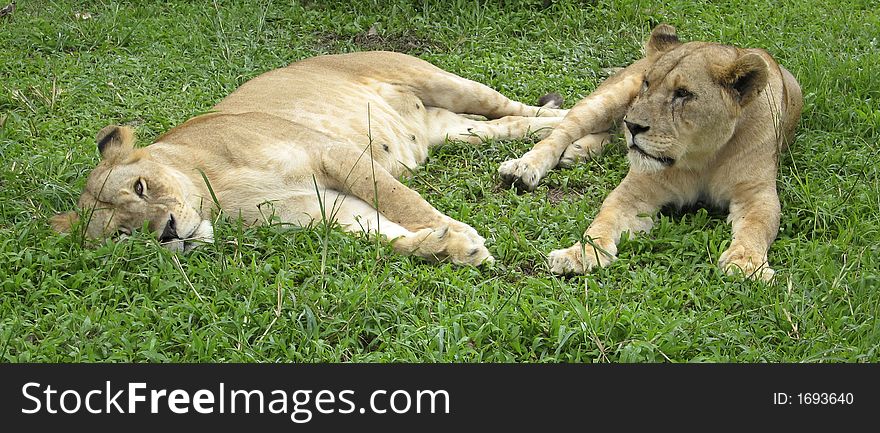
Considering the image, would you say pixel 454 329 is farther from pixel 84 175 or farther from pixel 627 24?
pixel 627 24

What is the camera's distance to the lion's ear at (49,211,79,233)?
156 inches

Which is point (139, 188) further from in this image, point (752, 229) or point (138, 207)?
point (752, 229)

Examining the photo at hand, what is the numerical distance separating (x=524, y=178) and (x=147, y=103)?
7.45ft

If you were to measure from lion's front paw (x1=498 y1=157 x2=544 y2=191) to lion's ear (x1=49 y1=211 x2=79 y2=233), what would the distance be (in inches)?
73.5

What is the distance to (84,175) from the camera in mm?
4676

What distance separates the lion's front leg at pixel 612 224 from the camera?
3881 mm

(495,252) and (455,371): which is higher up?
(455,371)

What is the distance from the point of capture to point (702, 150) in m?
4.26

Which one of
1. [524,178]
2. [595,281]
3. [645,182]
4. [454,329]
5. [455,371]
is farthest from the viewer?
[524,178]

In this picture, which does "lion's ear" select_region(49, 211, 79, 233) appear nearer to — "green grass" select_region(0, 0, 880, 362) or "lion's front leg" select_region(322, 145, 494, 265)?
"green grass" select_region(0, 0, 880, 362)

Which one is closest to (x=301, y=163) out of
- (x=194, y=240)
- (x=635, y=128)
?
(x=194, y=240)

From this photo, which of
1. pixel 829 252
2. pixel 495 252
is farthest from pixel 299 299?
pixel 829 252

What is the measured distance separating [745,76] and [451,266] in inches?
55.9

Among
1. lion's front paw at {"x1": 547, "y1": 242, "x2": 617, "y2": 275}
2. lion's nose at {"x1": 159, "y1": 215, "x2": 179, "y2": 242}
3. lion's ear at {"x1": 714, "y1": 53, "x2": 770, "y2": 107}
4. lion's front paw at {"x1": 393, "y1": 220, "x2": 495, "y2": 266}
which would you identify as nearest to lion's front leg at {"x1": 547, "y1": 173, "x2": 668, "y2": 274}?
lion's front paw at {"x1": 547, "y1": 242, "x2": 617, "y2": 275}
